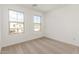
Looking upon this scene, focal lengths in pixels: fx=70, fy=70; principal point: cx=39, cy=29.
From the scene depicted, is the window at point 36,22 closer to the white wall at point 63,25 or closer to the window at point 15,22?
the white wall at point 63,25

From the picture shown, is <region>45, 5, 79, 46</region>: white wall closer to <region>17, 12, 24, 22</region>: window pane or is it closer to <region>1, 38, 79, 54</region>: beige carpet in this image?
<region>1, 38, 79, 54</region>: beige carpet

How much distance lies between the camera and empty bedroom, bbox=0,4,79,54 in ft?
5.58

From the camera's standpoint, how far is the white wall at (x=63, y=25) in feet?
6.19

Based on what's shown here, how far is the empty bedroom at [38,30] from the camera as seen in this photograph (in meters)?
1.70

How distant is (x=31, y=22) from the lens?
189 centimetres

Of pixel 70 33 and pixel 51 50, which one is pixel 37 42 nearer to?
pixel 51 50

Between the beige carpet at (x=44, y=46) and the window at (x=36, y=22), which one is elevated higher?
the window at (x=36, y=22)

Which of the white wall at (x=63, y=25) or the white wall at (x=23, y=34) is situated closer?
the white wall at (x=23, y=34)

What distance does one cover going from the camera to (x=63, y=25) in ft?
6.94

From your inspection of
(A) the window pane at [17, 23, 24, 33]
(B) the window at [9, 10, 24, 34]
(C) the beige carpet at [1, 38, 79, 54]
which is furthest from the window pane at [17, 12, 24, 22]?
(C) the beige carpet at [1, 38, 79, 54]

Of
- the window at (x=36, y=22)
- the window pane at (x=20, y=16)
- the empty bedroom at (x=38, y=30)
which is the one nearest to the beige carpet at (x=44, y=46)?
the empty bedroom at (x=38, y=30)

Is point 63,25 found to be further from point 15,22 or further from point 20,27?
point 15,22
